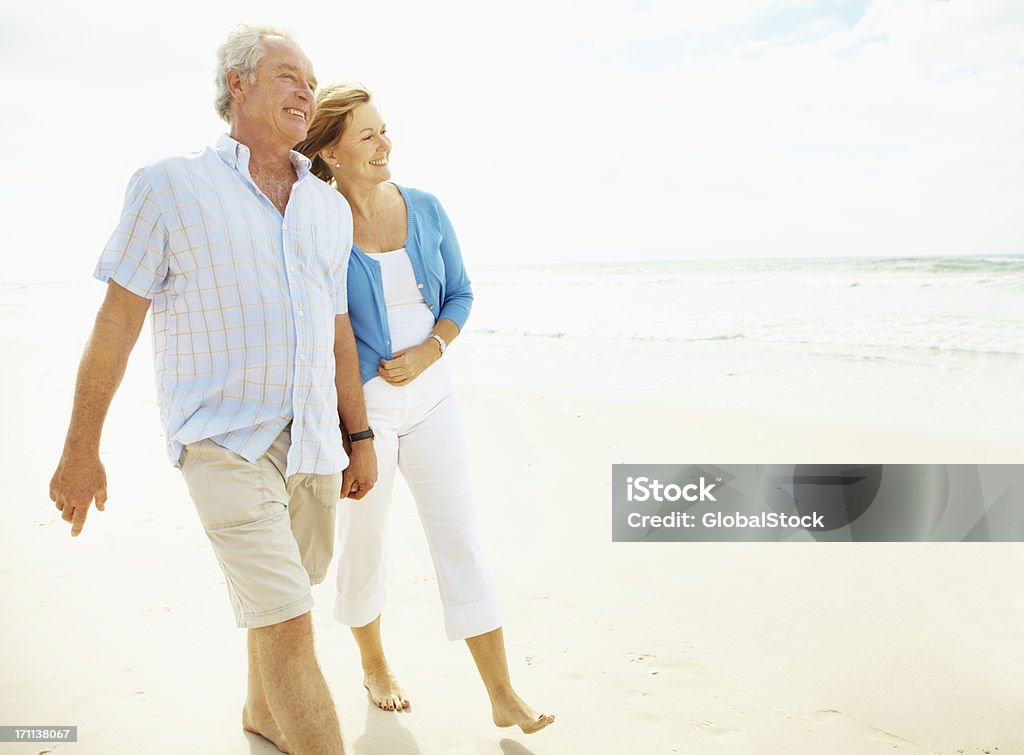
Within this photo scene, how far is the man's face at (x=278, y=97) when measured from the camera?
1963 mm

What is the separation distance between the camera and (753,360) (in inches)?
381

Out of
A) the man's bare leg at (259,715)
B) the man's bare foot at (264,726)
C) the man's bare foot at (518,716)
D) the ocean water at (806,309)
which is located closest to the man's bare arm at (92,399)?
the man's bare leg at (259,715)

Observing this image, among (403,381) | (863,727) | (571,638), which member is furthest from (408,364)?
(863,727)

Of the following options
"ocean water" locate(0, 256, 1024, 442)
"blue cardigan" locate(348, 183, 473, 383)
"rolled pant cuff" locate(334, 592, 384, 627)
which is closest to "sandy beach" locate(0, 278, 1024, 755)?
"rolled pant cuff" locate(334, 592, 384, 627)

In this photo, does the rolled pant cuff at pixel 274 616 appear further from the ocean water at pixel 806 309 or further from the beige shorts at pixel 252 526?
the ocean water at pixel 806 309

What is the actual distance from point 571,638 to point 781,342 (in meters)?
9.06

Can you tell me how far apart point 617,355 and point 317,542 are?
8.52 meters

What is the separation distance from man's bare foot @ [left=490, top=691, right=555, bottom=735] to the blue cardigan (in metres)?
0.97

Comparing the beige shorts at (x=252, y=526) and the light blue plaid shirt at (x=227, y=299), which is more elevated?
the light blue plaid shirt at (x=227, y=299)

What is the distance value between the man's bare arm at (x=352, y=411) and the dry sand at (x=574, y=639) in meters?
0.77

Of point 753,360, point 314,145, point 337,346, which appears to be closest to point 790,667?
point 337,346

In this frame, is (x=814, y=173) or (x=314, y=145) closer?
(x=314, y=145)

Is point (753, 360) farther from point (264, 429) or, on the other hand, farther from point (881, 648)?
point (264, 429)

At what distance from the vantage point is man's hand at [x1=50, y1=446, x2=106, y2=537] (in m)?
1.79
